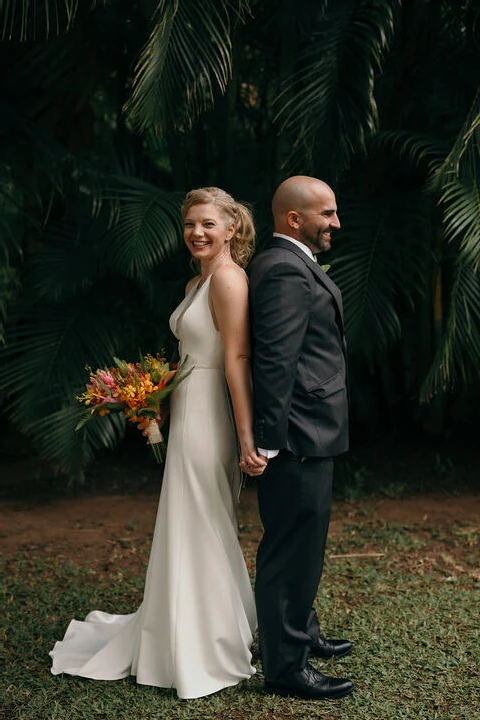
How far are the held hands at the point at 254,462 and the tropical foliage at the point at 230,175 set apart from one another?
2.65 m

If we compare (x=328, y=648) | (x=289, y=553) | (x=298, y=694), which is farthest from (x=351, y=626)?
(x=289, y=553)

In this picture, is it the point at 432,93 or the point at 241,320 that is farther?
the point at 432,93

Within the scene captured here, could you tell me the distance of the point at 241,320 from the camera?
3.73 metres

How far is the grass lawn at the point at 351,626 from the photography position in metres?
3.77

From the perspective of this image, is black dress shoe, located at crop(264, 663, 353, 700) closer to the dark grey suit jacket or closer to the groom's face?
the dark grey suit jacket

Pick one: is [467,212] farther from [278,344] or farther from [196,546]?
[196,546]

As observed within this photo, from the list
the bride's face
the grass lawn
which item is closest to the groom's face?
the bride's face

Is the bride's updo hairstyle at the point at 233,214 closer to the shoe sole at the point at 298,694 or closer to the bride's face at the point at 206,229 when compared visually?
the bride's face at the point at 206,229

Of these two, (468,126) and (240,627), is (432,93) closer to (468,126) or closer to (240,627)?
(468,126)

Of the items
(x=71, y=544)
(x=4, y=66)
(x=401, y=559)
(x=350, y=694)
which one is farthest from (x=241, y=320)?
(x=4, y=66)

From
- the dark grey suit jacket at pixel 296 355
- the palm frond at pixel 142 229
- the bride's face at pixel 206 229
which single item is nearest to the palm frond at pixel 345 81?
the palm frond at pixel 142 229

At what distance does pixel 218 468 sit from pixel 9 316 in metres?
3.48

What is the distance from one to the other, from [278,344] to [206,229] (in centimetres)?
60

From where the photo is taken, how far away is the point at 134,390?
382cm
